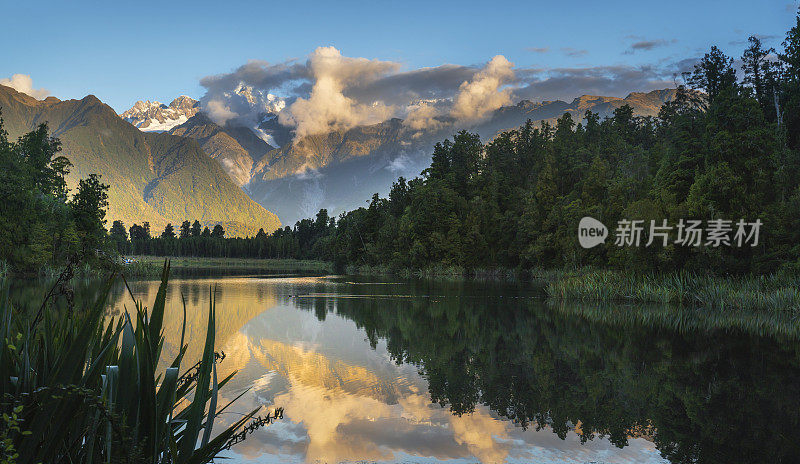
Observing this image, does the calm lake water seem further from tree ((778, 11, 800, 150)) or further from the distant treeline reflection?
tree ((778, 11, 800, 150))

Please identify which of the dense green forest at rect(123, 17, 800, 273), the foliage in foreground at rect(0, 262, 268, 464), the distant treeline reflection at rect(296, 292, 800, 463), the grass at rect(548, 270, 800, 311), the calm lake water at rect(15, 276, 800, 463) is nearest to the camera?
the foliage in foreground at rect(0, 262, 268, 464)

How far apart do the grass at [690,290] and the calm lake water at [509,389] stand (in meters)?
7.64

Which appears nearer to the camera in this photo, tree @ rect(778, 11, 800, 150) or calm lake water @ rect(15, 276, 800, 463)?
calm lake water @ rect(15, 276, 800, 463)

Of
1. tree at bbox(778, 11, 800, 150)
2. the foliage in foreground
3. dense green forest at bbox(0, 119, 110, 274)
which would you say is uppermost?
tree at bbox(778, 11, 800, 150)

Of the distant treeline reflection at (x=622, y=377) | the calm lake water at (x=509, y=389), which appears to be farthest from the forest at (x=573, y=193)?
the distant treeline reflection at (x=622, y=377)

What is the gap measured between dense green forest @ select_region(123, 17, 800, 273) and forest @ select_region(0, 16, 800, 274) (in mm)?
142

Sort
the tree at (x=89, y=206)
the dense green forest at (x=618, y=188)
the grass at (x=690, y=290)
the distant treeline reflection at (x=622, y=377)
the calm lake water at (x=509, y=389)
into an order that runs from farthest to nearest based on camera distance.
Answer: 1. the tree at (x=89, y=206)
2. the dense green forest at (x=618, y=188)
3. the grass at (x=690, y=290)
4. the distant treeline reflection at (x=622, y=377)
5. the calm lake water at (x=509, y=389)

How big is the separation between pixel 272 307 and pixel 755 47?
64.5 metres

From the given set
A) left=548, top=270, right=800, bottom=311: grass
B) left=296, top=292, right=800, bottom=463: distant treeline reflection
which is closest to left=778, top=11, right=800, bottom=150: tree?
left=548, top=270, right=800, bottom=311: grass

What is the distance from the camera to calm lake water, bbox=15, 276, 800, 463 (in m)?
8.03

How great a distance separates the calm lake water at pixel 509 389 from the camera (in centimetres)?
803

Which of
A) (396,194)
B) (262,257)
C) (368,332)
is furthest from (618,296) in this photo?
(262,257)

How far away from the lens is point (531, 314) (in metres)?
26.1

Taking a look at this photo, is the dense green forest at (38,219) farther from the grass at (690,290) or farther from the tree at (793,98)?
the tree at (793,98)
